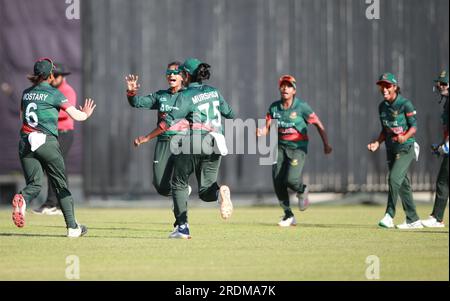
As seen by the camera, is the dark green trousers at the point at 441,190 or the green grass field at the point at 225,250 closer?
the green grass field at the point at 225,250

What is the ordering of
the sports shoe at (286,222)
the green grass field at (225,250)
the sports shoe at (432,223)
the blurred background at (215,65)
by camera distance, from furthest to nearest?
the blurred background at (215,65), the sports shoe at (286,222), the sports shoe at (432,223), the green grass field at (225,250)

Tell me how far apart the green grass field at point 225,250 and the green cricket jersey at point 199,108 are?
1.40 meters

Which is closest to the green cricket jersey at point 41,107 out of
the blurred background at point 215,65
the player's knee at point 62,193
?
the player's knee at point 62,193

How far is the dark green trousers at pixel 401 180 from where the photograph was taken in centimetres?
1547

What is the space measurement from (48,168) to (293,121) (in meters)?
3.87

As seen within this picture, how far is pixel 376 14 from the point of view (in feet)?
71.9

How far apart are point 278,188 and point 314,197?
20.5ft

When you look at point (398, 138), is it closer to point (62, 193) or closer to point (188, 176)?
point (188, 176)

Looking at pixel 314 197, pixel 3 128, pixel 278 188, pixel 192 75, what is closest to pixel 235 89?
pixel 314 197

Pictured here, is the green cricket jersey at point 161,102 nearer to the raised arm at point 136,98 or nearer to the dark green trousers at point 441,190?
the raised arm at point 136,98

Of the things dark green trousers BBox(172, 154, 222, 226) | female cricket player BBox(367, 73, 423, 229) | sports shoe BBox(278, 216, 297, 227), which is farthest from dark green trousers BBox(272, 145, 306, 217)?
dark green trousers BBox(172, 154, 222, 226)

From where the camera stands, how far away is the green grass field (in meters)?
10.8
